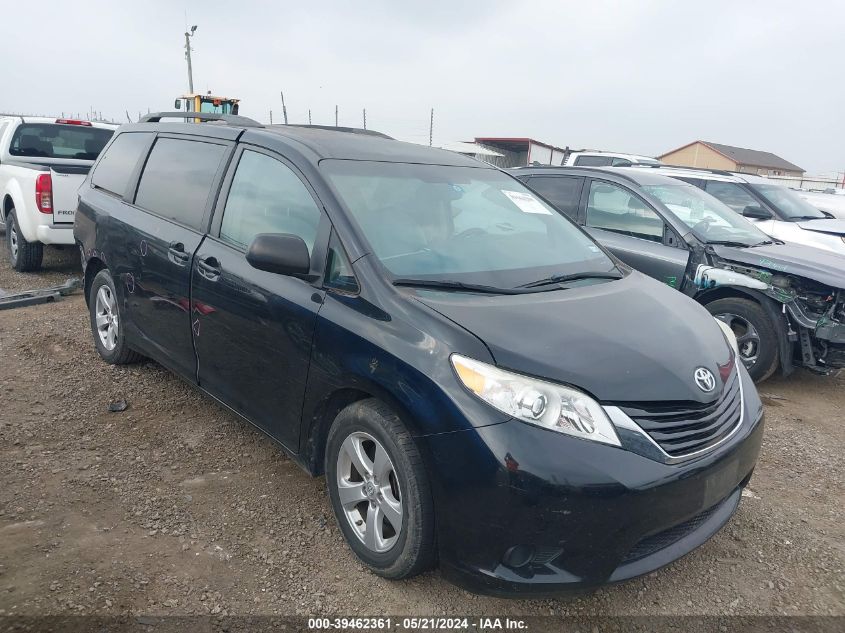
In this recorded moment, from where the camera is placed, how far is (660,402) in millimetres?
2316

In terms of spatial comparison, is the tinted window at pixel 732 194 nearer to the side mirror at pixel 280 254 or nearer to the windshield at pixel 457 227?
the windshield at pixel 457 227

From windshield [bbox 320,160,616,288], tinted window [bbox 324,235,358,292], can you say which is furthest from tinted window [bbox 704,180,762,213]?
tinted window [bbox 324,235,358,292]

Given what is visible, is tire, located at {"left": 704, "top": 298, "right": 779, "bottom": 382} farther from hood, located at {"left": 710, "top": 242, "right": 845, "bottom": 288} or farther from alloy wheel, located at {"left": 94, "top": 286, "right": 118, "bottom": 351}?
alloy wheel, located at {"left": 94, "top": 286, "right": 118, "bottom": 351}

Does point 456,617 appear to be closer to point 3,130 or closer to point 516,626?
point 516,626

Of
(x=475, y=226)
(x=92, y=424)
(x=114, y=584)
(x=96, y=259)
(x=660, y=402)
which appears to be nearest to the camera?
(x=660, y=402)

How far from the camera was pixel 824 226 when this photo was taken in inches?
334

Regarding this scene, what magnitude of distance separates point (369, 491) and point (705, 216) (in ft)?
15.2

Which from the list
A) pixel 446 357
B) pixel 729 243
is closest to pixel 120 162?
pixel 446 357

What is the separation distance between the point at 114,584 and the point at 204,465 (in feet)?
3.28

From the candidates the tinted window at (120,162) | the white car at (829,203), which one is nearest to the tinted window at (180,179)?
the tinted window at (120,162)

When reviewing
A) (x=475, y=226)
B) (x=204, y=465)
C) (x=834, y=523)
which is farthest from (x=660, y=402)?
(x=204, y=465)

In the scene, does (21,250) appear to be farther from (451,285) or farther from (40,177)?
(451,285)

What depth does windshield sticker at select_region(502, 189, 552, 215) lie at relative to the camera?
359cm

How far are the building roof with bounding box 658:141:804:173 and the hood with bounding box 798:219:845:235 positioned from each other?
4933 cm
